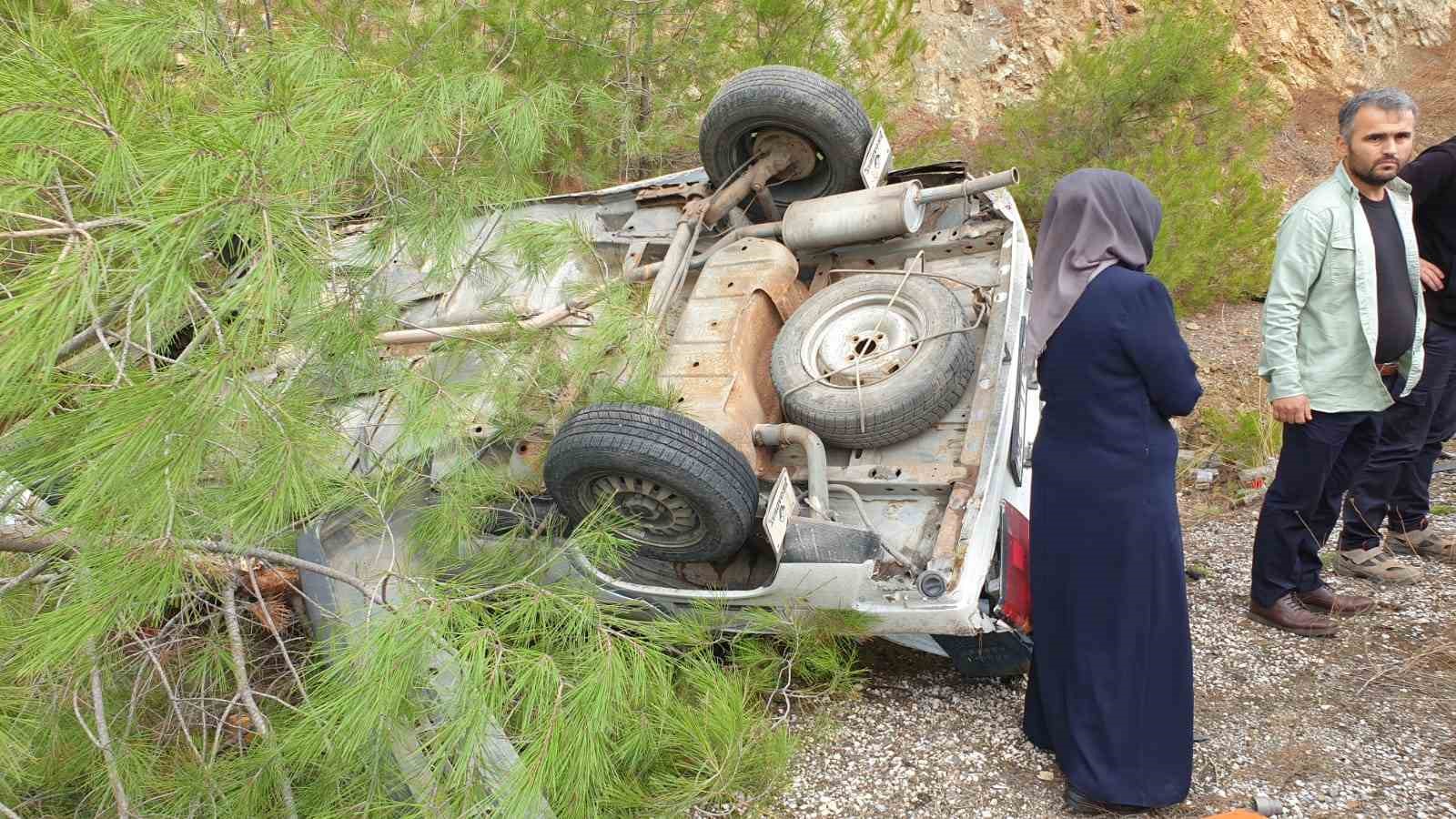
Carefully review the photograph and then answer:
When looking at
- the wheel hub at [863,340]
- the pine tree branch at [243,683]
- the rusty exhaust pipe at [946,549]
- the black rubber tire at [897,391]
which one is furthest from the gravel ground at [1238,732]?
the pine tree branch at [243,683]

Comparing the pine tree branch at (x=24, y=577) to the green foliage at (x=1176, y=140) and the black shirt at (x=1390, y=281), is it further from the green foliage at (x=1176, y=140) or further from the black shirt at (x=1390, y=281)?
the green foliage at (x=1176, y=140)

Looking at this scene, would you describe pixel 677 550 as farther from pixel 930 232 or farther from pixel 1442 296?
pixel 1442 296

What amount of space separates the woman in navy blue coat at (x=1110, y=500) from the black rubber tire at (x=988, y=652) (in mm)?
335

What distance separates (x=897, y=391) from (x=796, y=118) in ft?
5.22

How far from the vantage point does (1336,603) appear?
3703 millimetres

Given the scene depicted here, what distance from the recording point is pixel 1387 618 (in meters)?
3.68

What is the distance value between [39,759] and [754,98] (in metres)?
3.54

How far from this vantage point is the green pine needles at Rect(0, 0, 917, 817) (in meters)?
1.89

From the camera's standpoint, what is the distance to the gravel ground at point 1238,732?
2.85m

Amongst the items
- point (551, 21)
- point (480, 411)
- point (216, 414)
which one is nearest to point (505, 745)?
point (216, 414)

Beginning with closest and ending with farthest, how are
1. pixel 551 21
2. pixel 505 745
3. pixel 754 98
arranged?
1. pixel 505 745
2. pixel 754 98
3. pixel 551 21

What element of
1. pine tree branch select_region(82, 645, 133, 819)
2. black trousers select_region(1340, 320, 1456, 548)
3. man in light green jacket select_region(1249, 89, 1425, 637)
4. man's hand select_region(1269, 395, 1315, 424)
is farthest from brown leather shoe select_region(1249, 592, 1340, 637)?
pine tree branch select_region(82, 645, 133, 819)

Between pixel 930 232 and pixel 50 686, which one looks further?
pixel 930 232

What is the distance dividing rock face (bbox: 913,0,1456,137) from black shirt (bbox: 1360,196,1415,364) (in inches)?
333
